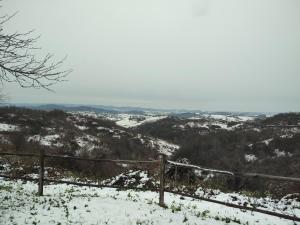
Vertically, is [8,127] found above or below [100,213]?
below

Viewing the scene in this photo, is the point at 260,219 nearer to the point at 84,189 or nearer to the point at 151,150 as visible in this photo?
the point at 84,189

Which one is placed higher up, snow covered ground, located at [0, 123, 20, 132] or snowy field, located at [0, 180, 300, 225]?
snowy field, located at [0, 180, 300, 225]

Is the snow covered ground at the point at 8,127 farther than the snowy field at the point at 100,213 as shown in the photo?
Yes

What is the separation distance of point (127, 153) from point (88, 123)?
23626 millimetres

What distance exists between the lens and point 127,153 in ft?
157

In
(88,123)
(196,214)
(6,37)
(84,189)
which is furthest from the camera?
(88,123)

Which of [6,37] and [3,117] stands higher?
[6,37]

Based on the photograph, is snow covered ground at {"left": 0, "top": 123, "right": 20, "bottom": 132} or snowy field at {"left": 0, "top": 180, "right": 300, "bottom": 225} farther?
snow covered ground at {"left": 0, "top": 123, "right": 20, "bottom": 132}

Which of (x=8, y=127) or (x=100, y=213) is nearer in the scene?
(x=100, y=213)

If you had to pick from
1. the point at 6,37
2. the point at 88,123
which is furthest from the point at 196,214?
the point at 88,123

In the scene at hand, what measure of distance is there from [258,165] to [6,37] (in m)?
30.0

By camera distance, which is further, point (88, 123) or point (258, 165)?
point (88, 123)

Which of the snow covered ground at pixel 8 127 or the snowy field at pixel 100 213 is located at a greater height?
the snowy field at pixel 100 213

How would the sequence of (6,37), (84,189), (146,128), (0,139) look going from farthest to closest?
(146,128) < (0,139) < (84,189) < (6,37)
